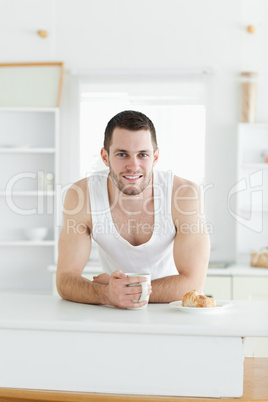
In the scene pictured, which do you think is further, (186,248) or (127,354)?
(186,248)

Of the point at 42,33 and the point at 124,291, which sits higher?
the point at 42,33

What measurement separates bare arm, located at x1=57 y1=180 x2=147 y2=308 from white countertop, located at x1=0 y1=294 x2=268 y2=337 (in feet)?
0.24

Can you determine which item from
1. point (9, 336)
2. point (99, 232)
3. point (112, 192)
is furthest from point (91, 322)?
point (112, 192)

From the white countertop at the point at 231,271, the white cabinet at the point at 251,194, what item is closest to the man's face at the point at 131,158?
the white countertop at the point at 231,271

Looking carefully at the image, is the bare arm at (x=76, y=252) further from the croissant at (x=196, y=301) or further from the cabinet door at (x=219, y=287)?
the cabinet door at (x=219, y=287)

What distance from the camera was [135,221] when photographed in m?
2.11

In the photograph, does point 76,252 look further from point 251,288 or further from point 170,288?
point 251,288

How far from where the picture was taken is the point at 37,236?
163 inches

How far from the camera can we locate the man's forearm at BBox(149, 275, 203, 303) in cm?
180

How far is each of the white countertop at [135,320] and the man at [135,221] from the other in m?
0.23

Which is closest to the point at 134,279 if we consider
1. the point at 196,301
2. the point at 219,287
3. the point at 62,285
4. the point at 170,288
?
the point at 196,301

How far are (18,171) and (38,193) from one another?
13.6 inches

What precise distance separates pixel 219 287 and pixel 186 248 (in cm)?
175

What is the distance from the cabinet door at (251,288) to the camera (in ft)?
11.9
